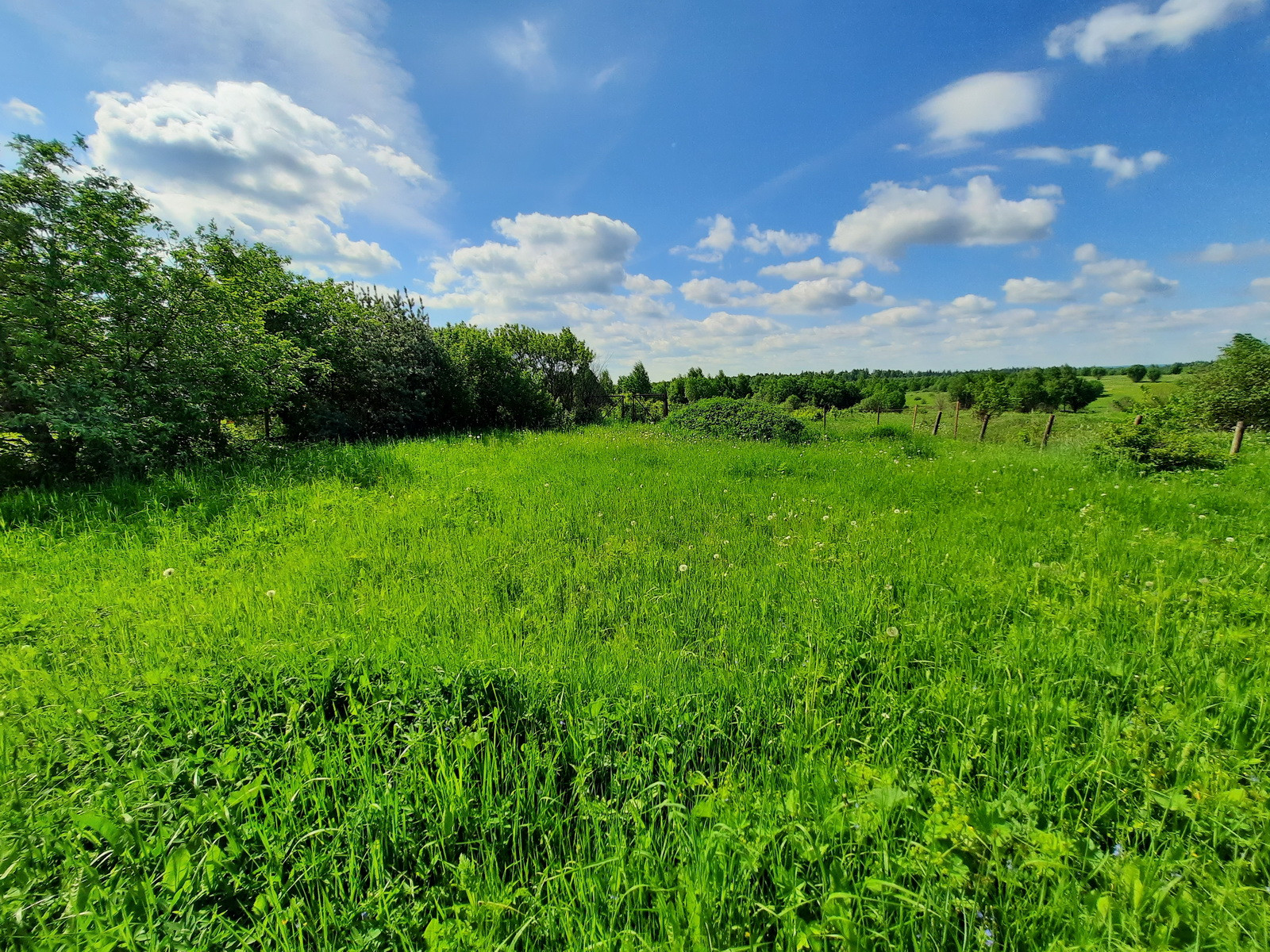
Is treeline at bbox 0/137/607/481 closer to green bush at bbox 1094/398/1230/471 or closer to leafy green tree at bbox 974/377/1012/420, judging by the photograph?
green bush at bbox 1094/398/1230/471

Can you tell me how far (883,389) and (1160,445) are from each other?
72430 mm

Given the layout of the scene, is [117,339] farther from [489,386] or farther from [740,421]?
[740,421]

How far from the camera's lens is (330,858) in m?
1.58

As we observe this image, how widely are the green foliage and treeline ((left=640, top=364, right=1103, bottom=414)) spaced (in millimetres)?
19366

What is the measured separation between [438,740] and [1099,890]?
258 centimetres

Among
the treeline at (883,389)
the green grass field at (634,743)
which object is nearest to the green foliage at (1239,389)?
the treeline at (883,389)

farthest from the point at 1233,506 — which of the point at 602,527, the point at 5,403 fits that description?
the point at 5,403

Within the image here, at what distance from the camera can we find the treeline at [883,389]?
49531mm

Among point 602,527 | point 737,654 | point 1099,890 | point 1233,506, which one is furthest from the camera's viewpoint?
point 1233,506

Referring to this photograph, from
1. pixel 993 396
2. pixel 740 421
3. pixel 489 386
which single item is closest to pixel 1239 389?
pixel 740 421

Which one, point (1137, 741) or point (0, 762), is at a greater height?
point (0, 762)

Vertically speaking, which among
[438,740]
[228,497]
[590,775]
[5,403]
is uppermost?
[5,403]

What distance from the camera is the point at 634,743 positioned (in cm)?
220

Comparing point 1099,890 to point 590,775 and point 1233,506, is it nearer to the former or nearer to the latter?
point 590,775
